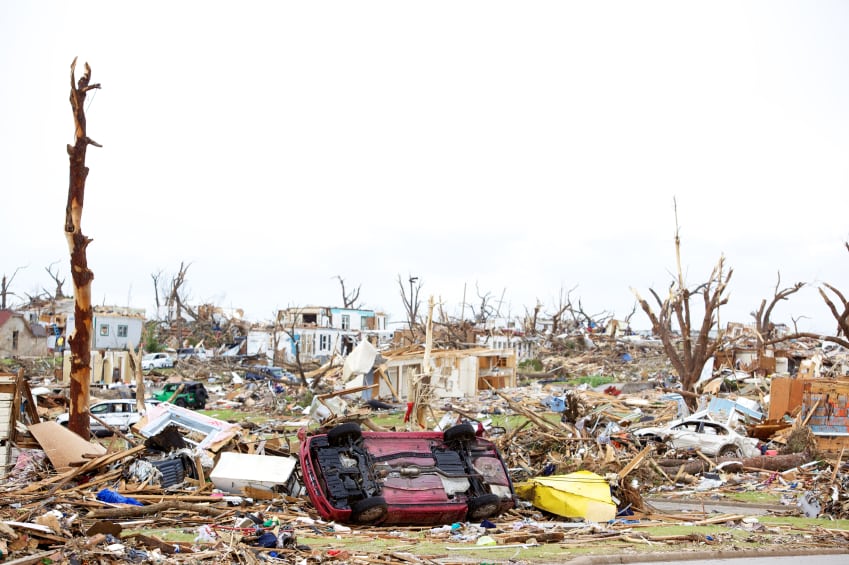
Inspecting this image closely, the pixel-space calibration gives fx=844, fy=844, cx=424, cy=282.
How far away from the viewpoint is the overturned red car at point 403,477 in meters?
11.6

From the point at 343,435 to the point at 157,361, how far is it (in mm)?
38542

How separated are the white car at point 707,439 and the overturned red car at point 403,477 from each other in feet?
24.8

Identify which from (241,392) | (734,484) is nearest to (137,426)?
(734,484)

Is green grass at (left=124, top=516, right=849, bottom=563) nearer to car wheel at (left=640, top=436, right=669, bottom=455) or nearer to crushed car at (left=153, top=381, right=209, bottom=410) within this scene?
car wheel at (left=640, top=436, right=669, bottom=455)

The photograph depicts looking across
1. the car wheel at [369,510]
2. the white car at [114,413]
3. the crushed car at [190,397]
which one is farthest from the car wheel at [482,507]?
the crushed car at [190,397]

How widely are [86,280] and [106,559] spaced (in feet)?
26.1

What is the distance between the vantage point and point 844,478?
14781 millimetres

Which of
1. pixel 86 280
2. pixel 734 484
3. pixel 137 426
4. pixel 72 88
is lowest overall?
pixel 734 484

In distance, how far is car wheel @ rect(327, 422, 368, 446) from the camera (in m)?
12.3

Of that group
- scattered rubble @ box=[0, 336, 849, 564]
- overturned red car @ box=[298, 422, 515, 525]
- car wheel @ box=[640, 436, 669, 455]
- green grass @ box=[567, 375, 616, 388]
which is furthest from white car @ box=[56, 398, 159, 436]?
green grass @ box=[567, 375, 616, 388]

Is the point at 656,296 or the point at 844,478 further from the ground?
the point at 656,296

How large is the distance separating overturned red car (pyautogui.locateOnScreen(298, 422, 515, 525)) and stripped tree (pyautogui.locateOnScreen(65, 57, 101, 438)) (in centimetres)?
434

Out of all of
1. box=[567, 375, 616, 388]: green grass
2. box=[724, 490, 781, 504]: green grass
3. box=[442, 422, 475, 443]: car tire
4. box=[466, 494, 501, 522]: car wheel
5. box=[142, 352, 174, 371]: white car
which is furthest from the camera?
box=[142, 352, 174, 371]: white car

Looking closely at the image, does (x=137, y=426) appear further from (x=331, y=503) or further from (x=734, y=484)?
(x=734, y=484)
